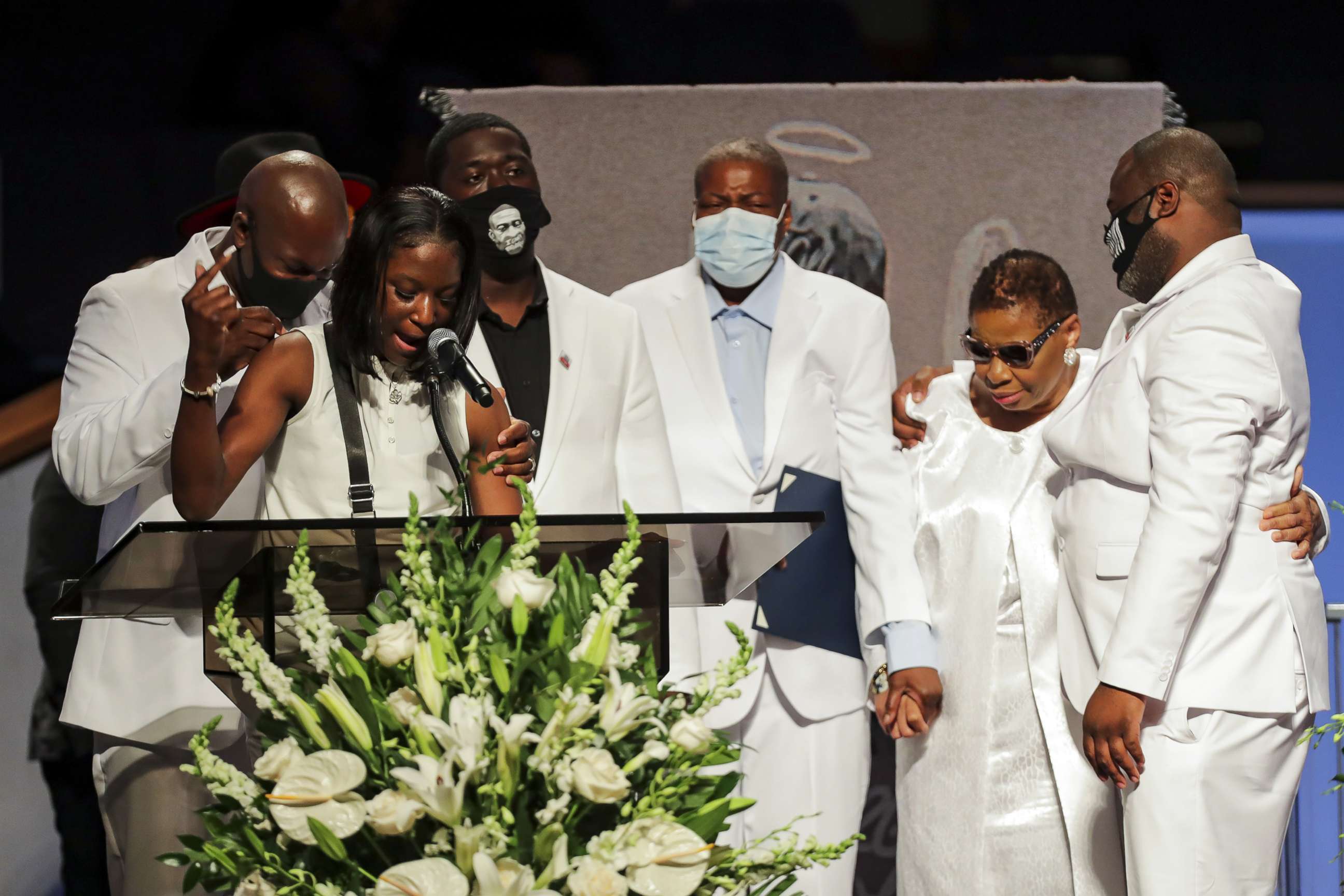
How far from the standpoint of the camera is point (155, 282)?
2660mm

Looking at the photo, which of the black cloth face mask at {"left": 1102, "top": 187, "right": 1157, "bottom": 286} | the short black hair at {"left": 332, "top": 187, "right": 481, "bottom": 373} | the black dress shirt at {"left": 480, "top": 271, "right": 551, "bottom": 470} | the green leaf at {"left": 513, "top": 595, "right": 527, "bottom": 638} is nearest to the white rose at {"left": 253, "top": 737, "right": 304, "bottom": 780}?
the green leaf at {"left": 513, "top": 595, "right": 527, "bottom": 638}

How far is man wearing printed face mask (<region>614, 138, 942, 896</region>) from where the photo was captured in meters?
3.11

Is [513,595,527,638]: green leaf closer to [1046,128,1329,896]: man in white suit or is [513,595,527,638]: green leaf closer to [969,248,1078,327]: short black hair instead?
[1046,128,1329,896]: man in white suit

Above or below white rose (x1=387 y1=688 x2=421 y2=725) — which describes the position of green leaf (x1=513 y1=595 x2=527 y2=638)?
above

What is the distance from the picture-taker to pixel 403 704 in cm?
131

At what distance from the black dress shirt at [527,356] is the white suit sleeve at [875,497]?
70cm

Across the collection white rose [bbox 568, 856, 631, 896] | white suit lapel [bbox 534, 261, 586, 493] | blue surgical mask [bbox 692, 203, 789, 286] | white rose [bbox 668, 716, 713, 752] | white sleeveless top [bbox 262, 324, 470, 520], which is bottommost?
white rose [bbox 568, 856, 631, 896]

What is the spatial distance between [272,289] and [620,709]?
1.58 m

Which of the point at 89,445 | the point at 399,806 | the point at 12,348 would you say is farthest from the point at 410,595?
the point at 12,348

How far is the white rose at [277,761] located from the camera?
1275 millimetres

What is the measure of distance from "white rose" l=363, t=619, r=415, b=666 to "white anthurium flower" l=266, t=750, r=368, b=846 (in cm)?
9

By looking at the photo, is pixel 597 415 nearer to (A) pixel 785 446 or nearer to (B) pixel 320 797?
(A) pixel 785 446

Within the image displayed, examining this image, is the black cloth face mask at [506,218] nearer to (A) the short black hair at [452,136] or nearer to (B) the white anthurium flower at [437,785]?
(A) the short black hair at [452,136]

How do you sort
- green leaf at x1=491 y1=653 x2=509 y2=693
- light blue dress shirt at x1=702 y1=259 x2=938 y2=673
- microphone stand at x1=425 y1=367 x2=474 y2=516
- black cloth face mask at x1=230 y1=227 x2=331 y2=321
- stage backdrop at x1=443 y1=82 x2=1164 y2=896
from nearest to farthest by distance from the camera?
green leaf at x1=491 y1=653 x2=509 y2=693 < microphone stand at x1=425 y1=367 x2=474 y2=516 < black cloth face mask at x1=230 y1=227 x2=331 y2=321 < light blue dress shirt at x1=702 y1=259 x2=938 y2=673 < stage backdrop at x1=443 y1=82 x2=1164 y2=896
